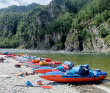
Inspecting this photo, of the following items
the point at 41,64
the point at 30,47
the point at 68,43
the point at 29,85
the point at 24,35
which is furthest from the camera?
the point at 24,35

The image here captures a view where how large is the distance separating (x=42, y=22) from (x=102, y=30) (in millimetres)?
92560

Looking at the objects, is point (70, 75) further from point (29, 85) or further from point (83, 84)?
point (29, 85)

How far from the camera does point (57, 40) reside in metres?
113

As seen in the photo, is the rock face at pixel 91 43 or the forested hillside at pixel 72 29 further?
the forested hillside at pixel 72 29

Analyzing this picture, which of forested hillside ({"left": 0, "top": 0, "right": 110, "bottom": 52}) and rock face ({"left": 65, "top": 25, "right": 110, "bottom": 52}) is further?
forested hillside ({"left": 0, "top": 0, "right": 110, "bottom": 52})

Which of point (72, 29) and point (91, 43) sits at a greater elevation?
point (72, 29)

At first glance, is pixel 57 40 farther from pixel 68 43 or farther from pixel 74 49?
pixel 74 49

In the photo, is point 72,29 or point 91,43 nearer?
point 91,43

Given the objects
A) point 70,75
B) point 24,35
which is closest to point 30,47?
point 24,35

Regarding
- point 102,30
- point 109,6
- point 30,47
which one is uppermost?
point 109,6

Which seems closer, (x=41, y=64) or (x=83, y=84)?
(x=83, y=84)

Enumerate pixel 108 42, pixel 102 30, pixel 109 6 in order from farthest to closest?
pixel 109 6 → pixel 102 30 → pixel 108 42

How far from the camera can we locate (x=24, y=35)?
521 feet

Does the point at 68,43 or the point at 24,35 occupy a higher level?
the point at 24,35
